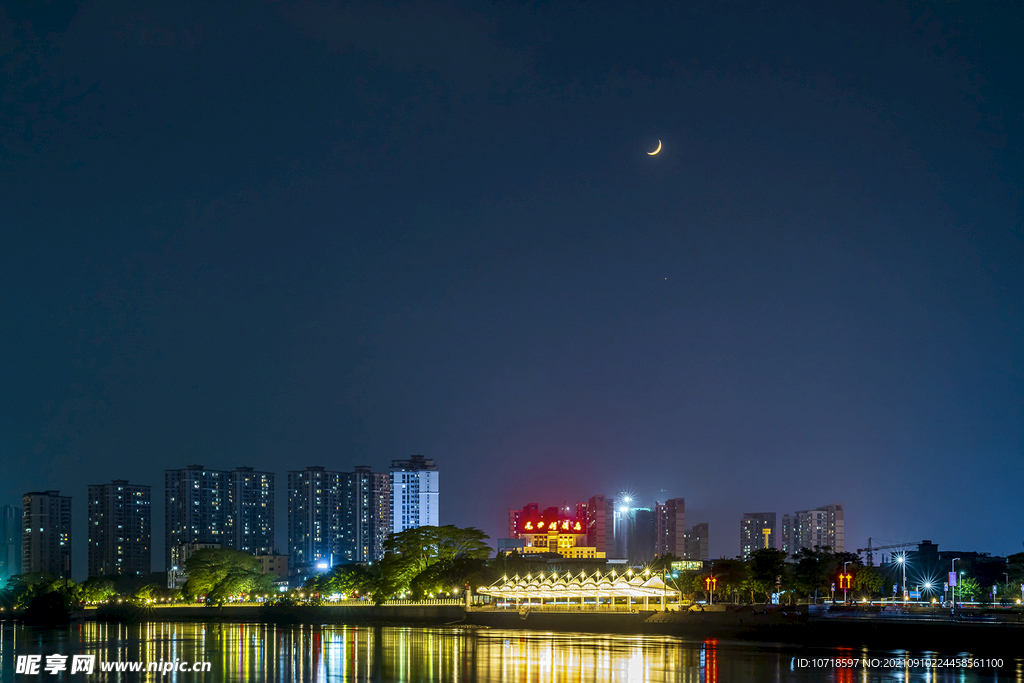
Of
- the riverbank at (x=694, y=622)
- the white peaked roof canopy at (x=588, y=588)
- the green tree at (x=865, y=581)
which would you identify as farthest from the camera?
the green tree at (x=865, y=581)

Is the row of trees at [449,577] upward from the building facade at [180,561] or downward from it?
upward

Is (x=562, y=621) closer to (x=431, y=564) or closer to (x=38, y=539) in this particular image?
(x=431, y=564)

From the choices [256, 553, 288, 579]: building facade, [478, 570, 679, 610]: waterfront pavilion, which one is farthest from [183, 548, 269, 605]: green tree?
[256, 553, 288, 579]: building facade

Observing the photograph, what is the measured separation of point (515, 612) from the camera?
85750 millimetres

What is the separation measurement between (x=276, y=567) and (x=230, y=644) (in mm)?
128435

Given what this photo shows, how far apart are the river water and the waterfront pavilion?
1210 cm

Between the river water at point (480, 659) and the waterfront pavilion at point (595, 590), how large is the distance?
12102mm

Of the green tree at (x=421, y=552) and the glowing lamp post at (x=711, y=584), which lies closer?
the glowing lamp post at (x=711, y=584)

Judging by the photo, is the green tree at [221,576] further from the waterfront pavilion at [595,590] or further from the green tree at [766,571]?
the green tree at [766,571]

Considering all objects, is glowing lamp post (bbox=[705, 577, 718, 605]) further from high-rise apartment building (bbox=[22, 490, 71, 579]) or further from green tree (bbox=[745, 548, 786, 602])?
high-rise apartment building (bbox=[22, 490, 71, 579])

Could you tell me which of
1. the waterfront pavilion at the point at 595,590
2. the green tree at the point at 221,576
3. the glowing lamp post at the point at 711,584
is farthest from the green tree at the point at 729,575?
the green tree at the point at 221,576

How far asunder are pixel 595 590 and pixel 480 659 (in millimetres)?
37248

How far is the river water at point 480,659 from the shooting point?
4234 cm

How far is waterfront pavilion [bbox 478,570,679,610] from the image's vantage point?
Result: 274ft
